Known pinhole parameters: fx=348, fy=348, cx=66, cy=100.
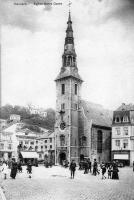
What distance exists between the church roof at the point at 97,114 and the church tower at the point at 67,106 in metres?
2.43

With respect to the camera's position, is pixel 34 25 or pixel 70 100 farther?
pixel 70 100

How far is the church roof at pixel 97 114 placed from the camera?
2214 inches

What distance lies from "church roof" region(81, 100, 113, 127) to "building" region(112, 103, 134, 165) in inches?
150

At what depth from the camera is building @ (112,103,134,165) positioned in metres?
50.1

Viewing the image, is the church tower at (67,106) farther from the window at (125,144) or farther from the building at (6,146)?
the building at (6,146)

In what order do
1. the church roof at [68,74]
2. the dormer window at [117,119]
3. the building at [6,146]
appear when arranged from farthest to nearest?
the building at [6,146] → the church roof at [68,74] → the dormer window at [117,119]

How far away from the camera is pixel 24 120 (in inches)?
3883

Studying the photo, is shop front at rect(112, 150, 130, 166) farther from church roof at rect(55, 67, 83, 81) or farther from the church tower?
church roof at rect(55, 67, 83, 81)

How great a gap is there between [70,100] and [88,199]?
138 ft

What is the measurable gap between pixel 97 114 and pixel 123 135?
8.92 m

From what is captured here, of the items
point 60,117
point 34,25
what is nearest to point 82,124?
point 60,117

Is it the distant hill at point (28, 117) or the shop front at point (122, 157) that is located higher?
the distant hill at point (28, 117)

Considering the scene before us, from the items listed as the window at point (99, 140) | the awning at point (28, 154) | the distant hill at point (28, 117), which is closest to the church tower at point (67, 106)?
the window at point (99, 140)

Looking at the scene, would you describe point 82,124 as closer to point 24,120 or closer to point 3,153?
point 3,153
